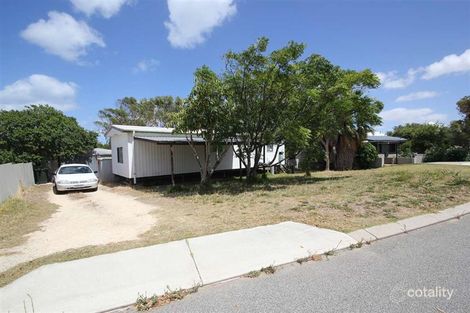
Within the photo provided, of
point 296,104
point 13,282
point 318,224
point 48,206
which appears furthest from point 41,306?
point 296,104

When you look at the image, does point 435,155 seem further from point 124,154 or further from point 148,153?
point 124,154

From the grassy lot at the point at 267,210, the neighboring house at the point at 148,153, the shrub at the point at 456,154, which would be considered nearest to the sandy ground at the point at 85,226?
the grassy lot at the point at 267,210

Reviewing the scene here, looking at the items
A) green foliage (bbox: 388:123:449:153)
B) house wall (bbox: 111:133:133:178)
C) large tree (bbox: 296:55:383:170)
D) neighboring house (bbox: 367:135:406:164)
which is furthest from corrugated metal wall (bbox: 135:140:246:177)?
green foliage (bbox: 388:123:449:153)

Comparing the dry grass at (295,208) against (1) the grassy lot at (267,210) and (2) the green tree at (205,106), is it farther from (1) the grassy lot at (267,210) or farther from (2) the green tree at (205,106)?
(2) the green tree at (205,106)

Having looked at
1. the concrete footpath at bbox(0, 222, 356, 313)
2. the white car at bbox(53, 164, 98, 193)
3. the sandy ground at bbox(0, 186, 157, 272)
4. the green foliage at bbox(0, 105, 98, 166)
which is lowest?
the sandy ground at bbox(0, 186, 157, 272)

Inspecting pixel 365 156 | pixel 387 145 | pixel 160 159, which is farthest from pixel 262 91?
pixel 387 145

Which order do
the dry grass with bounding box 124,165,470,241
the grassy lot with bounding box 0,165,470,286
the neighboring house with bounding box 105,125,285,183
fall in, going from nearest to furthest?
the grassy lot with bounding box 0,165,470,286 < the dry grass with bounding box 124,165,470,241 < the neighboring house with bounding box 105,125,285,183

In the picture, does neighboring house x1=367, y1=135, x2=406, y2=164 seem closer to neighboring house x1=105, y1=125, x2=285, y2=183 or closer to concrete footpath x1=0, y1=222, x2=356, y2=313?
neighboring house x1=105, y1=125, x2=285, y2=183

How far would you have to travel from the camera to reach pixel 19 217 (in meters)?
7.90

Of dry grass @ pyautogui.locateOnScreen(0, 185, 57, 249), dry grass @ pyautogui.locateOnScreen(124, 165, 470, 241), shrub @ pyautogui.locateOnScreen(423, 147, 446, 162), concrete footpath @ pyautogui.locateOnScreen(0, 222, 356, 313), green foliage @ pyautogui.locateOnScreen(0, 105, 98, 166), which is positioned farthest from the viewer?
shrub @ pyautogui.locateOnScreen(423, 147, 446, 162)

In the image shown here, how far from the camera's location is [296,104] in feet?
43.7

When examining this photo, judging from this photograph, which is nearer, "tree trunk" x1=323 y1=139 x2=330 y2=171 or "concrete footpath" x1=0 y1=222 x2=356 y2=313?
"concrete footpath" x1=0 y1=222 x2=356 y2=313

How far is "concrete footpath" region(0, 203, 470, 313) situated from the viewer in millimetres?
3312

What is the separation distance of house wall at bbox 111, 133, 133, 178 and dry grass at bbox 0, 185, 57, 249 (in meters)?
4.38
